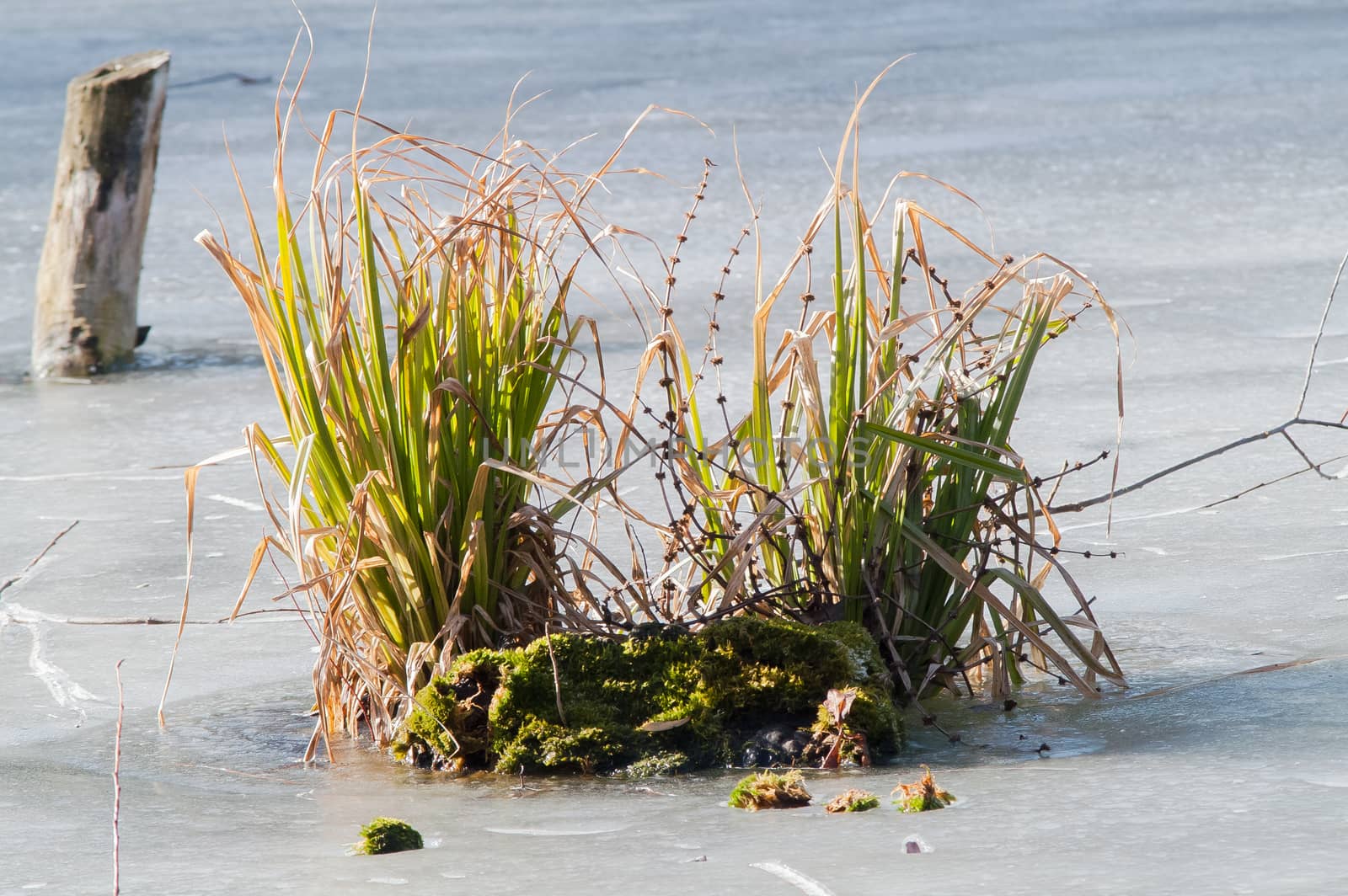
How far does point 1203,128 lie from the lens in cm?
960

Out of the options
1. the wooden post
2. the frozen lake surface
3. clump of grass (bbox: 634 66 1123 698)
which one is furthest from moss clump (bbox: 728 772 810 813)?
the wooden post

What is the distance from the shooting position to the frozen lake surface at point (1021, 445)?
2025 mm

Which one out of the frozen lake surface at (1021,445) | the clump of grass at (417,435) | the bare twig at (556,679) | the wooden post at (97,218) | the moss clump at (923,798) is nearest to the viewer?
the frozen lake surface at (1021,445)

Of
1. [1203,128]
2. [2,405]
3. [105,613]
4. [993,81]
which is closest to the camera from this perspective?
[105,613]

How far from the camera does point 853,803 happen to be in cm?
216

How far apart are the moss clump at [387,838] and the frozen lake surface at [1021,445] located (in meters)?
0.03

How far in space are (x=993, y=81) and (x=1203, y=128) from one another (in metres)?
2.17

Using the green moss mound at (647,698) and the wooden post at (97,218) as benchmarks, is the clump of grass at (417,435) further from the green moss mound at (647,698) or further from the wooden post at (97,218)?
the wooden post at (97,218)

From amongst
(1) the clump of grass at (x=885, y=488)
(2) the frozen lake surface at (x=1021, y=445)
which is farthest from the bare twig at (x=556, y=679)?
(1) the clump of grass at (x=885, y=488)

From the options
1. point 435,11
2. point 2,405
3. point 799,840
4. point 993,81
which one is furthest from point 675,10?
point 799,840

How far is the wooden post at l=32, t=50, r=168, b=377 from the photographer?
6.33m

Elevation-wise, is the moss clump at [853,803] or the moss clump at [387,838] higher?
the moss clump at [853,803]

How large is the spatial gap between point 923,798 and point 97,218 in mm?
4917

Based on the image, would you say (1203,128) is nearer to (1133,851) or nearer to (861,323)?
(861,323)
